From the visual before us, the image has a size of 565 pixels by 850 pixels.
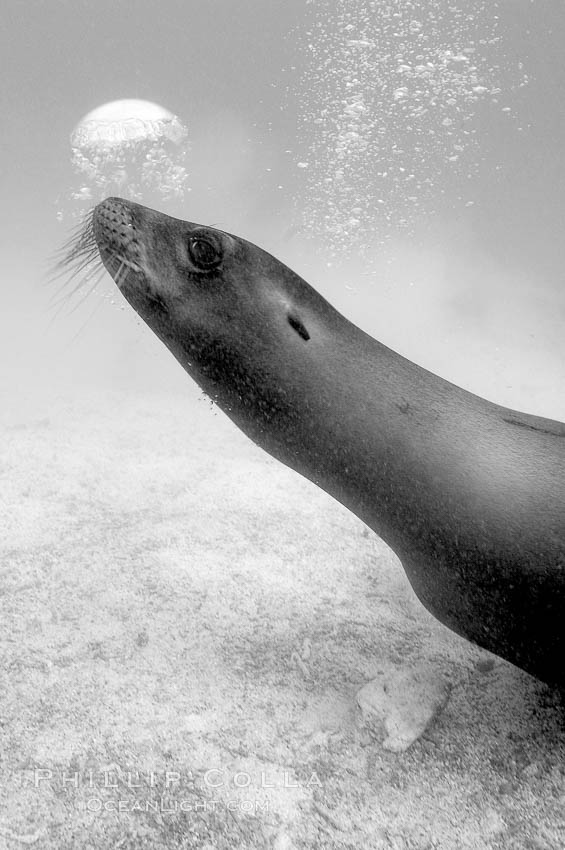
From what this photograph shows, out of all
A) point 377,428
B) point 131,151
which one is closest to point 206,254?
point 377,428

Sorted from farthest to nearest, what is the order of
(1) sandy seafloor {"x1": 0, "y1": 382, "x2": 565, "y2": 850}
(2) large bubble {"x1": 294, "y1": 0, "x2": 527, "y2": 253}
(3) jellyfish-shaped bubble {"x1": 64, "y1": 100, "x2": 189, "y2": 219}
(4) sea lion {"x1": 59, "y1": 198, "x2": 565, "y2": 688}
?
(2) large bubble {"x1": 294, "y1": 0, "x2": 527, "y2": 253} < (3) jellyfish-shaped bubble {"x1": 64, "y1": 100, "x2": 189, "y2": 219} < (4) sea lion {"x1": 59, "y1": 198, "x2": 565, "y2": 688} < (1) sandy seafloor {"x1": 0, "y1": 382, "x2": 565, "y2": 850}

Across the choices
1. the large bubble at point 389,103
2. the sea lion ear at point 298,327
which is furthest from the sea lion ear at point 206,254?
the large bubble at point 389,103

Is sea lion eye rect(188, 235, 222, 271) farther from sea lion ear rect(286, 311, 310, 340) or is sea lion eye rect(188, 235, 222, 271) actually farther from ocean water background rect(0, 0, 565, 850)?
ocean water background rect(0, 0, 565, 850)

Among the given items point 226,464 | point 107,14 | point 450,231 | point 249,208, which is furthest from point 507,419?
point 450,231

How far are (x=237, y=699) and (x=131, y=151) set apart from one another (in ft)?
85.6

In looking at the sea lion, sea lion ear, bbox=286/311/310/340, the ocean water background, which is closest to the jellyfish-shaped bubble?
the ocean water background

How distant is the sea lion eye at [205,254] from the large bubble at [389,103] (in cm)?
2937

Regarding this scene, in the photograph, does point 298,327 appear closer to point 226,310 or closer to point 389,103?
point 226,310

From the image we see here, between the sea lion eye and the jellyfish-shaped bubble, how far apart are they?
24569 mm

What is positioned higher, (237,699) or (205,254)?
(205,254)

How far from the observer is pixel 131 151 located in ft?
77.7

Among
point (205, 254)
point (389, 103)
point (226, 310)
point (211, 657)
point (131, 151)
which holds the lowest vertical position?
point (211, 657)

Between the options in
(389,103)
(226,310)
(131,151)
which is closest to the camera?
(226,310)

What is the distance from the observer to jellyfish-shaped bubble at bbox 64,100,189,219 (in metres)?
24.3
